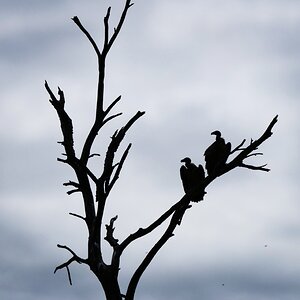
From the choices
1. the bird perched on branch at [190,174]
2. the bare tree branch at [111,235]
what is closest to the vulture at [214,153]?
the bird perched on branch at [190,174]

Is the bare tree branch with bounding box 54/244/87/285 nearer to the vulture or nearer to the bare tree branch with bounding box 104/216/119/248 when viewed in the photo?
the bare tree branch with bounding box 104/216/119/248

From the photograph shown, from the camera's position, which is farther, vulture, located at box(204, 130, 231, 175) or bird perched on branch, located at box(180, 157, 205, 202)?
bird perched on branch, located at box(180, 157, 205, 202)

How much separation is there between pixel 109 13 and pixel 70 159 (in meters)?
2.70

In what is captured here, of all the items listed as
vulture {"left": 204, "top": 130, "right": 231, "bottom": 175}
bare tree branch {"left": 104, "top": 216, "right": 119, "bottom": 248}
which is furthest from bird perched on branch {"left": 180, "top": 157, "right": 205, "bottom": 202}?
bare tree branch {"left": 104, "top": 216, "right": 119, "bottom": 248}

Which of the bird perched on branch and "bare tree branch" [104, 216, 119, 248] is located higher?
the bird perched on branch

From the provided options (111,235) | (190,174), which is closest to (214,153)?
Result: (190,174)

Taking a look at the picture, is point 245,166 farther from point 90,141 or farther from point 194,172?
point 194,172

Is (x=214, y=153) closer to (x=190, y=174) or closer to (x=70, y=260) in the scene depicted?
(x=190, y=174)

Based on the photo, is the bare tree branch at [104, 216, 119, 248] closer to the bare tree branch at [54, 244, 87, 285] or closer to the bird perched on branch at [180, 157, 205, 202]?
the bare tree branch at [54, 244, 87, 285]

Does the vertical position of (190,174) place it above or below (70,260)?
above

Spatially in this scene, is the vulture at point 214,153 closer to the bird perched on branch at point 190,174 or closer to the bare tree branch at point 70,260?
the bird perched on branch at point 190,174

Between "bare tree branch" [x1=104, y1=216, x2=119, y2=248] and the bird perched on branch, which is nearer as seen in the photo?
"bare tree branch" [x1=104, y1=216, x2=119, y2=248]

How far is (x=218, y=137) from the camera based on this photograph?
17656 millimetres

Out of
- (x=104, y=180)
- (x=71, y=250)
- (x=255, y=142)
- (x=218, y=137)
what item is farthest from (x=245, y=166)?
(x=218, y=137)
